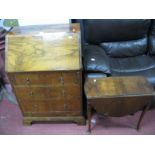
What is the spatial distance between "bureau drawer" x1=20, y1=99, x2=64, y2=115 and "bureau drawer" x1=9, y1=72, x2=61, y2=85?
25 cm

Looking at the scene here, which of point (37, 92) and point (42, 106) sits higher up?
point (37, 92)

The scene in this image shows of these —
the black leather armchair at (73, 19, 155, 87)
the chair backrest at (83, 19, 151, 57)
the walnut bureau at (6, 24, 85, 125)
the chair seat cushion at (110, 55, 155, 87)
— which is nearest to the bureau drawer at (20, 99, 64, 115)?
the walnut bureau at (6, 24, 85, 125)

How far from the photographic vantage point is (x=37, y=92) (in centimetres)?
184

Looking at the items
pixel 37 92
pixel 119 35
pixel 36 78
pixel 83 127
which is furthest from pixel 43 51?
pixel 119 35

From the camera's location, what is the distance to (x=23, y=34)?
1.75 metres

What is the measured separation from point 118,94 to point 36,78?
74cm

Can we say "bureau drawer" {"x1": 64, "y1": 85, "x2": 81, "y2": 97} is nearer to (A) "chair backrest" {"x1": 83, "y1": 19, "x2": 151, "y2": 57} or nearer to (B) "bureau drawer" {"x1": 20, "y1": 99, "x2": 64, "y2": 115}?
(B) "bureau drawer" {"x1": 20, "y1": 99, "x2": 64, "y2": 115}

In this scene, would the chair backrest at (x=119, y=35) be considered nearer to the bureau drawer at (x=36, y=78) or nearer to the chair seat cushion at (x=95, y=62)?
the chair seat cushion at (x=95, y=62)

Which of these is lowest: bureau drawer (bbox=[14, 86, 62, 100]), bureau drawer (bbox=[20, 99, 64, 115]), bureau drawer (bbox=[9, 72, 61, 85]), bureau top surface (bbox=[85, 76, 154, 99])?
bureau drawer (bbox=[20, 99, 64, 115])

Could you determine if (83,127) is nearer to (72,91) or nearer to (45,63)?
(72,91)

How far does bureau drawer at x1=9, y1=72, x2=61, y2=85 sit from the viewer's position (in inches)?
66.3

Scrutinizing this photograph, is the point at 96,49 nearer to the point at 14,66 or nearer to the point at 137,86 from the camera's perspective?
the point at 137,86

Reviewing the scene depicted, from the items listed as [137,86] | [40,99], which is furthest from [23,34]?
[137,86]
